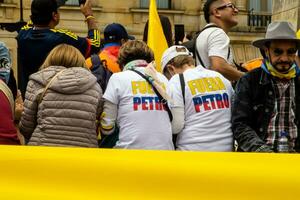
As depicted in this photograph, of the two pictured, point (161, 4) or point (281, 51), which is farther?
point (161, 4)

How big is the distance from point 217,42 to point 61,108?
5.74ft

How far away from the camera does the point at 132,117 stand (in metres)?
4.64

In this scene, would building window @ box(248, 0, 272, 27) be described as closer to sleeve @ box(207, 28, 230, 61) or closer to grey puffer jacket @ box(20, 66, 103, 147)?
sleeve @ box(207, 28, 230, 61)

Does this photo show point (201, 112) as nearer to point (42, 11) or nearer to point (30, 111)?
point (30, 111)

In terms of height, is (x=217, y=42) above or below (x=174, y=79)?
above

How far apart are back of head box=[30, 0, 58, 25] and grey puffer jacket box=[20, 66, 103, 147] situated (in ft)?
3.58

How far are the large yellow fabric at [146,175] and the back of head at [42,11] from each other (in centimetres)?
270

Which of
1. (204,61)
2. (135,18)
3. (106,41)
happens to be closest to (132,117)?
(204,61)

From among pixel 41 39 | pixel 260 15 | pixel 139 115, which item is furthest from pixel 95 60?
pixel 260 15

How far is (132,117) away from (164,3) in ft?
70.5

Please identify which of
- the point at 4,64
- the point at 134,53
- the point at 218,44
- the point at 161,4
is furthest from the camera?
the point at 161,4

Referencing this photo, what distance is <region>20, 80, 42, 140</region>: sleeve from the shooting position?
15.4ft

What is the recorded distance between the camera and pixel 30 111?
472 centimetres

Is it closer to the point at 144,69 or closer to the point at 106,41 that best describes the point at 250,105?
the point at 144,69
